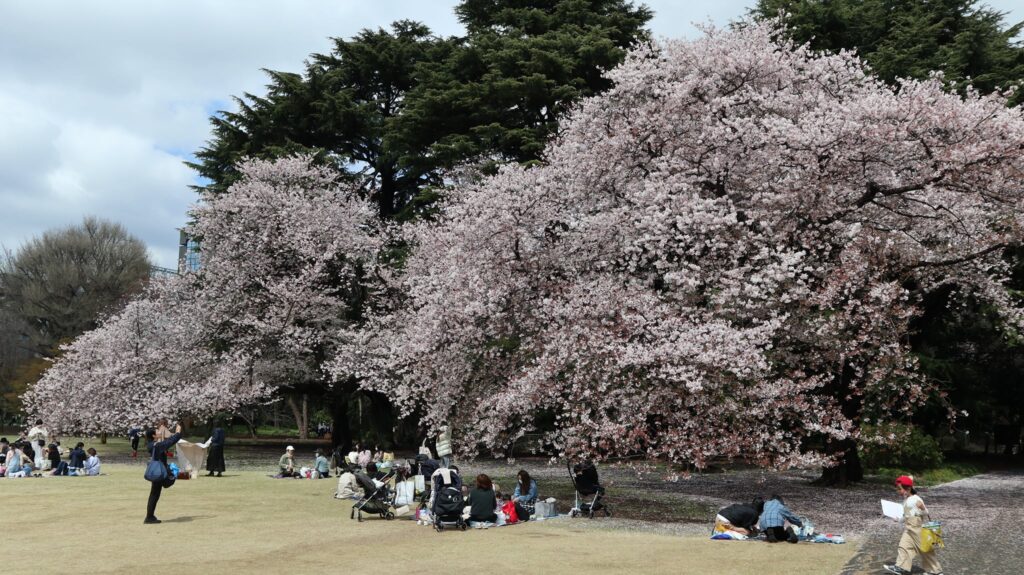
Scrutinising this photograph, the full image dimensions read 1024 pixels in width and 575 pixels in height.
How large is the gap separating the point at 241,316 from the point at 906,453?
2454 centimetres

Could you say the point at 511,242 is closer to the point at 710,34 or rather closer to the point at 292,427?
the point at 710,34

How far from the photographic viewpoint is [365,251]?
3070 centimetres

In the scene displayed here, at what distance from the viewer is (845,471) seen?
69.2ft

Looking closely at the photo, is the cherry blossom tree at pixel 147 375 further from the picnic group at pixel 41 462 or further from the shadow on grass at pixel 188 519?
the shadow on grass at pixel 188 519

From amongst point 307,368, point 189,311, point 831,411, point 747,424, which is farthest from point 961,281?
point 189,311

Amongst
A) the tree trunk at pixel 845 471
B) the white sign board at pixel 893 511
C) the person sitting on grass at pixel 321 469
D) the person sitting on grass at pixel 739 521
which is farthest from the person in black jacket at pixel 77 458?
the white sign board at pixel 893 511

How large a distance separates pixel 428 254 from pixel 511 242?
20.7ft

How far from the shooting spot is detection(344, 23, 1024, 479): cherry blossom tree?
15.7 metres

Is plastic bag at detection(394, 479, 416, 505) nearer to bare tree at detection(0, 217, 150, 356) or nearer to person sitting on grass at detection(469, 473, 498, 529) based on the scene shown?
person sitting on grass at detection(469, 473, 498, 529)

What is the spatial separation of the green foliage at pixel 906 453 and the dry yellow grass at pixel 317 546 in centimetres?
1391

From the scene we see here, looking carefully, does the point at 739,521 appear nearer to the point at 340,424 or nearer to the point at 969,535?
the point at 969,535

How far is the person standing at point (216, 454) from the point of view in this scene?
22.5 metres

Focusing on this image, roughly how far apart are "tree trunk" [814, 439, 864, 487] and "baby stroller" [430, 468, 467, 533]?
475 inches

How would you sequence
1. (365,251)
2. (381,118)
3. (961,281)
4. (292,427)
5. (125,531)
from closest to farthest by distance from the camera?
(125,531) < (961,281) < (365,251) < (381,118) < (292,427)
